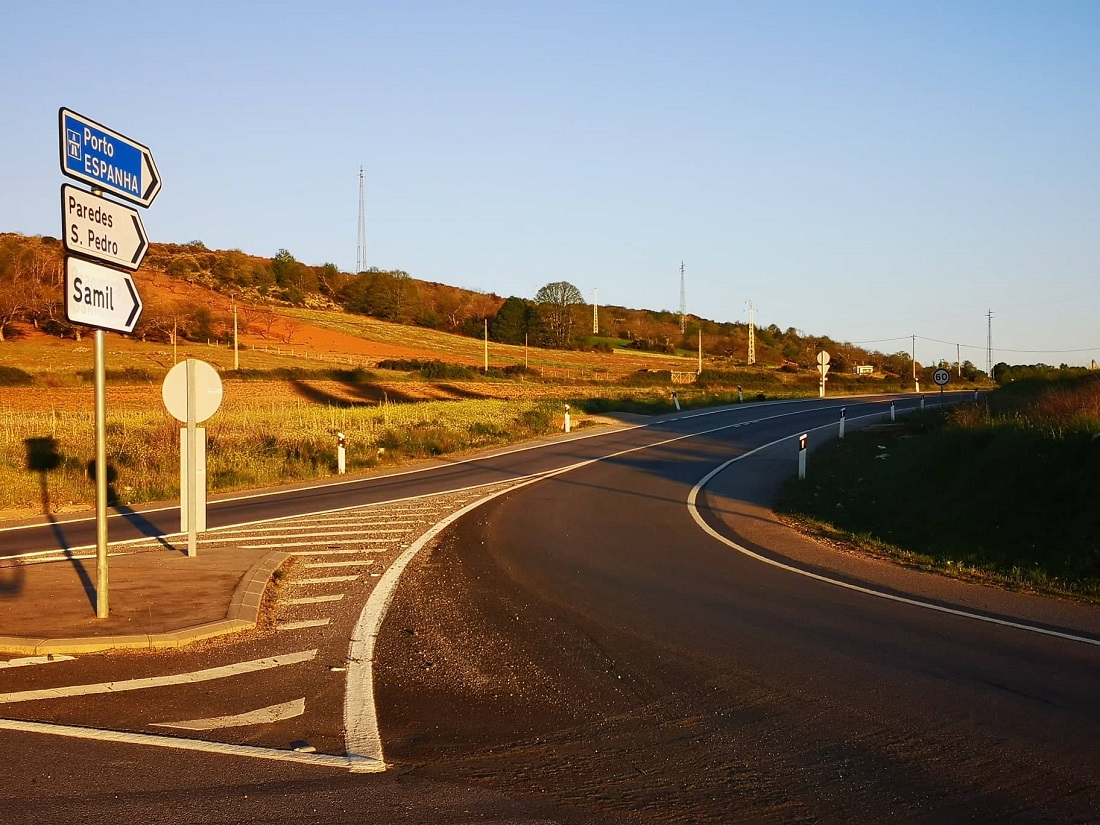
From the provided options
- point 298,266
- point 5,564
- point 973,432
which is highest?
point 298,266

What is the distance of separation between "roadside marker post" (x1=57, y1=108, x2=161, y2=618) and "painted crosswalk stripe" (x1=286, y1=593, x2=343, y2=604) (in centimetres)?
180

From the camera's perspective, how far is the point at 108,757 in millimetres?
5758

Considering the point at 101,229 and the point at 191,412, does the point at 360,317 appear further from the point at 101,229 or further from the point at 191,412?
the point at 101,229

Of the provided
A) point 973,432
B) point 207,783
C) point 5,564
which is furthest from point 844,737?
point 973,432

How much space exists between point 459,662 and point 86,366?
60623mm

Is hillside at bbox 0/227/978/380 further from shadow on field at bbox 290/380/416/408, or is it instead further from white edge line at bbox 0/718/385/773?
white edge line at bbox 0/718/385/773

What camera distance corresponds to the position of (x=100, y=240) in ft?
29.0

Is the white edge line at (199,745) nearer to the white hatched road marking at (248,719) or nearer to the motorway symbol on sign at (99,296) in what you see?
the white hatched road marking at (248,719)

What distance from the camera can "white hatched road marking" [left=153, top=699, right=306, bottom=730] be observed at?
6.39 meters

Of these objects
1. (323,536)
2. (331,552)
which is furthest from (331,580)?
A: (323,536)

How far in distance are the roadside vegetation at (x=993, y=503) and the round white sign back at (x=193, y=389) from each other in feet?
29.6

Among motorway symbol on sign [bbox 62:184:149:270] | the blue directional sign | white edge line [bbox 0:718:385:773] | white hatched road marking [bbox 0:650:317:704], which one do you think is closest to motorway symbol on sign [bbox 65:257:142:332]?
motorway symbol on sign [bbox 62:184:149:270]

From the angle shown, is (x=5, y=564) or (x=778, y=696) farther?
(x=5, y=564)

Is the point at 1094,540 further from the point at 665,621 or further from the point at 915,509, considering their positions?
the point at 665,621
